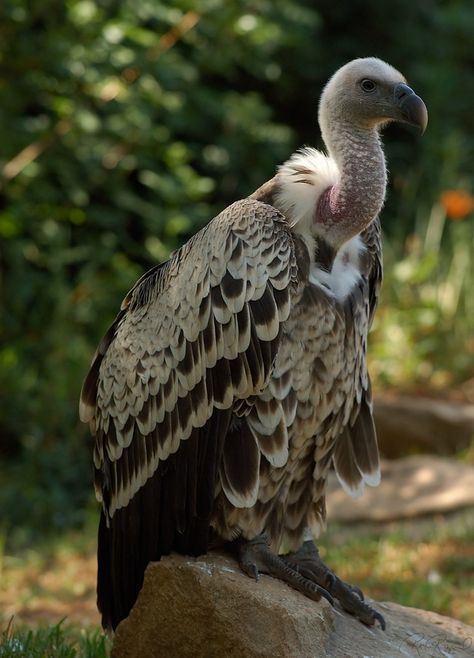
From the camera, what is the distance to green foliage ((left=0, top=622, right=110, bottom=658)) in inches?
160

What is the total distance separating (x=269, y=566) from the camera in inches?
160

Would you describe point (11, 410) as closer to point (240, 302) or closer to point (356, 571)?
point (356, 571)

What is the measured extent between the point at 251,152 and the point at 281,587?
6787mm

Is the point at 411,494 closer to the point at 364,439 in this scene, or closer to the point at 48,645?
the point at 364,439

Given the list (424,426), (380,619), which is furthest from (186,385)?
(424,426)

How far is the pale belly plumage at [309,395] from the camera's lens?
395 centimetres

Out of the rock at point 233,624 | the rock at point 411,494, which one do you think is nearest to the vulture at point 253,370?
the rock at point 233,624

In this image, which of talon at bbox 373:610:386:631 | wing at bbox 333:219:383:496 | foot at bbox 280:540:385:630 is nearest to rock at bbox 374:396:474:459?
wing at bbox 333:219:383:496

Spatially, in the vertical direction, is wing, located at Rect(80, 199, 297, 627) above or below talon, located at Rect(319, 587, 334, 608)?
above

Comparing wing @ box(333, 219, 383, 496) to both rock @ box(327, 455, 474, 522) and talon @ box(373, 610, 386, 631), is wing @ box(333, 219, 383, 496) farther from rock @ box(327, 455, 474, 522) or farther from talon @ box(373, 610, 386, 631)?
rock @ box(327, 455, 474, 522)

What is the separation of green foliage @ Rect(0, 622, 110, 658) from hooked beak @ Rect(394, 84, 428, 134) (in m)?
2.41

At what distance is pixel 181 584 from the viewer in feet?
12.4

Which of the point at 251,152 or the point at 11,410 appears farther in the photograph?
the point at 251,152

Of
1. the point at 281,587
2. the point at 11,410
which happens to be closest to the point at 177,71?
the point at 11,410
